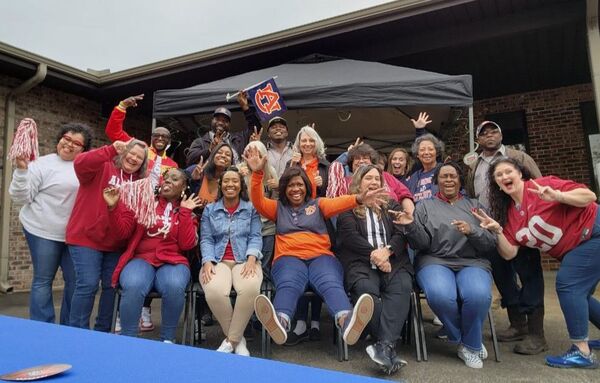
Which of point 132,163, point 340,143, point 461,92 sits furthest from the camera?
point 340,143

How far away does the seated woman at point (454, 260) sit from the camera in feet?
9.22

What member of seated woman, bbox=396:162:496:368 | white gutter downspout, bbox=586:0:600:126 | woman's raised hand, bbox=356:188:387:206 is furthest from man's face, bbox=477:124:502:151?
white gutter downspout, bbox=586:0:600:126

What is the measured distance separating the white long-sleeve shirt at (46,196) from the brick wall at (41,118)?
4153 millimetres

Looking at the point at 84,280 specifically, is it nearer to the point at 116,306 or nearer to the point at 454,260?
the point at 116,306

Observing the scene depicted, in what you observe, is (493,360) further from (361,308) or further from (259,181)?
(259,181)

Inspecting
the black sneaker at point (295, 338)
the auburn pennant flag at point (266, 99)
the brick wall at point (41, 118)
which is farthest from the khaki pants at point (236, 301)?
the brick wall at point (41, 118)

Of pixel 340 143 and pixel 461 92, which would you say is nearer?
pixel 461 92

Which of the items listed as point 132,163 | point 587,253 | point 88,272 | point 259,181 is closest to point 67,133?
point 132,163

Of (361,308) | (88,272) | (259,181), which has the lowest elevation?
(361,308)

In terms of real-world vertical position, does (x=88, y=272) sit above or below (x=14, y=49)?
below

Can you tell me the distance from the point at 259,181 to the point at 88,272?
4.49 feet

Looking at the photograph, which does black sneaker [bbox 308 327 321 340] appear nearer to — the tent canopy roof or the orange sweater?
the orange sweater

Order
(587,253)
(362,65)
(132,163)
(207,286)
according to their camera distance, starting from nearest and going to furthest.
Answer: (587,253)
(207,286)
(132,163)
(362,65)

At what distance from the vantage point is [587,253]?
9.10 feet
